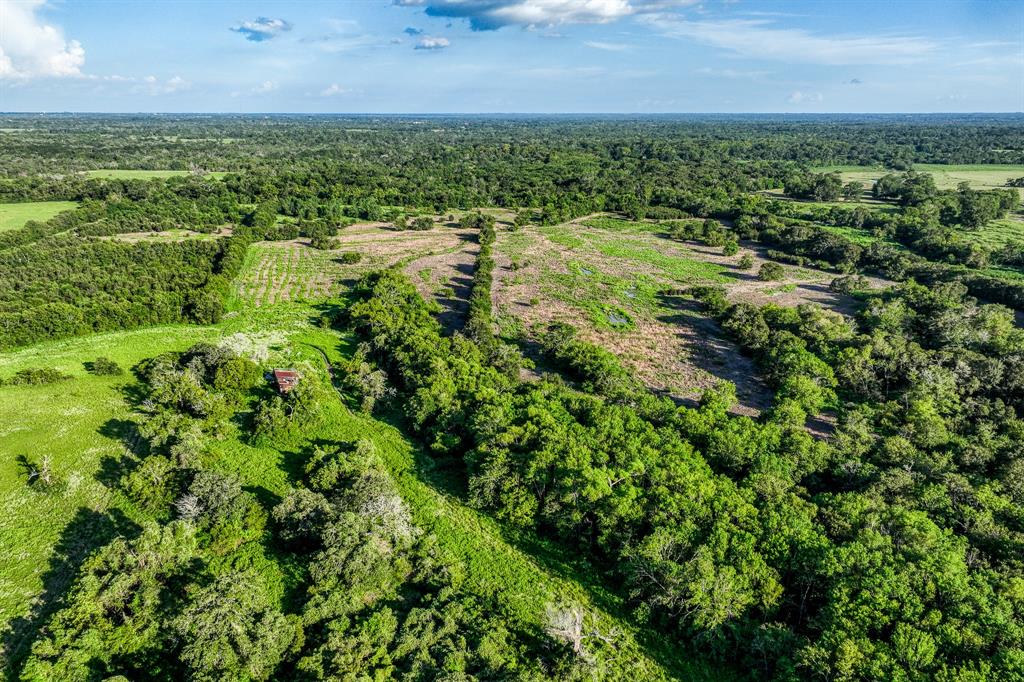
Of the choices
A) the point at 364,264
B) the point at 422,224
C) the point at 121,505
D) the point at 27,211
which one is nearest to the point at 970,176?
the point at 422,224

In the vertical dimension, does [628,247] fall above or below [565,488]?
above

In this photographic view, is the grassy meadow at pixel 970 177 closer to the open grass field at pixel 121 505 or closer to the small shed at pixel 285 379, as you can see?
the open grass field at pixel 121 505

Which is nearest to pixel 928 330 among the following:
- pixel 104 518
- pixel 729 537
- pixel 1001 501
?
pixel 1001 501

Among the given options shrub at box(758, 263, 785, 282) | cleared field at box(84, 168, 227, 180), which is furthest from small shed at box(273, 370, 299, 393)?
cleared field at box(84, 168, 227, 180)

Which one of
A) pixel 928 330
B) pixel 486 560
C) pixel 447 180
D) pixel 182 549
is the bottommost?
pixel 486 560

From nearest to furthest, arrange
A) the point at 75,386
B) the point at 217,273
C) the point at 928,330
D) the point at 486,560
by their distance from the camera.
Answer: the point at 486,560 < the point at 75,386 < the point at 928,330 < the point at 217,273

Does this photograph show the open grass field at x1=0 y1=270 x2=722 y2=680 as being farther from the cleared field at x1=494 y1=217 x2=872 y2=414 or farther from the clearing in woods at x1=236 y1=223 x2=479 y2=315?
the cleared field at x1=494 y1=217 x2=872 y2=414

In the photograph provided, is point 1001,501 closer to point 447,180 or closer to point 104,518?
point 104,518
